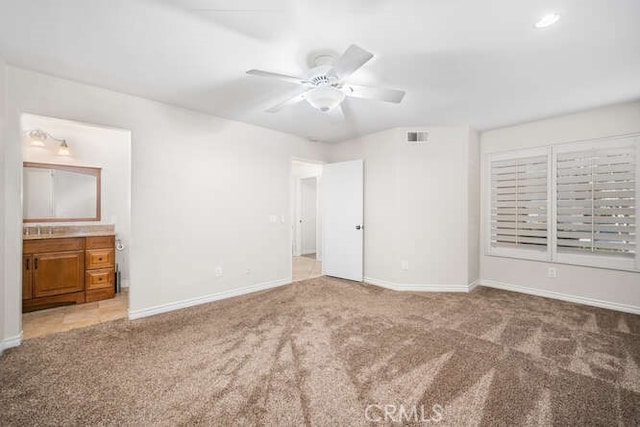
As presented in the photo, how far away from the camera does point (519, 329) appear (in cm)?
273

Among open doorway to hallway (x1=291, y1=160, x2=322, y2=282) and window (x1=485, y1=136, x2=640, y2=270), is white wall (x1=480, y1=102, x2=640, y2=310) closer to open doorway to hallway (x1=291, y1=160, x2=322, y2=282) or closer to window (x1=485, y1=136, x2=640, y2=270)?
window (x1=485, y1=136, x2=640, y2=270)

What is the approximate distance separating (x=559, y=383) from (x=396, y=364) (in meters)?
1.07

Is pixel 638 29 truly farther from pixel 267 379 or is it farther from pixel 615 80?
pixel 267 379

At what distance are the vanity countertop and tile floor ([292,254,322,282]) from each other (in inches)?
110

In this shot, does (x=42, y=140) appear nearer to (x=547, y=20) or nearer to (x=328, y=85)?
(x=328, y=85)

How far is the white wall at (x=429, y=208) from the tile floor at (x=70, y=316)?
11.6ft

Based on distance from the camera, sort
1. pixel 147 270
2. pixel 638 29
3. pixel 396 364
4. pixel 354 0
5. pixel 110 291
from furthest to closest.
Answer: pixel 110 291 → pixel 147 270 → pixel 396 364 → pixel 638 29 → pixel 354 0

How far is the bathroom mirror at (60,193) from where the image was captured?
11.8 ft

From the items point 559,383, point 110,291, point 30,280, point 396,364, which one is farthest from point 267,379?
point 30,280

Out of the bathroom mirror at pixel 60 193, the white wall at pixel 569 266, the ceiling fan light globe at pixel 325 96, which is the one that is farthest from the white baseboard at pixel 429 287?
the bathroom mirror at pixel 60 193

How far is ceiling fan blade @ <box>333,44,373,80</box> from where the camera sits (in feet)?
5.49

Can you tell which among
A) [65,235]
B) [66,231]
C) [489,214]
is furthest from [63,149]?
[489,214]

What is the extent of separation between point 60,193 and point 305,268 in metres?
3.94

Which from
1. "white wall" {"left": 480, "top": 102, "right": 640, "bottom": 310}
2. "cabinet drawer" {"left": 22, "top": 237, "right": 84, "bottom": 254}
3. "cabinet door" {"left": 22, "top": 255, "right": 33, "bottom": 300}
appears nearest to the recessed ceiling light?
"white wall" {"left": 480, "top": 102, "right": 640, "bottom": 310}
